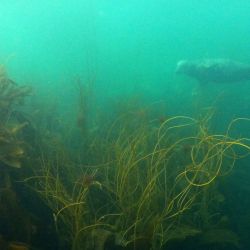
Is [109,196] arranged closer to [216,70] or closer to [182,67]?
[216,70]

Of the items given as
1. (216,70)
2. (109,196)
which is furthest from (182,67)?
(109,196)

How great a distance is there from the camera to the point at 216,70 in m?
15.6

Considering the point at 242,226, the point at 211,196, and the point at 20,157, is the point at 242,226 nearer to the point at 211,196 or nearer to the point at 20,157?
the point at 211,196

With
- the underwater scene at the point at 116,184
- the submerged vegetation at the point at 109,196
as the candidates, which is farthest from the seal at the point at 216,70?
the submerged vegetation at the point at 109,196

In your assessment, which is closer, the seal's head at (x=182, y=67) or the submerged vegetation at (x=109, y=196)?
the submerged vegetation at (x=109, y=196)

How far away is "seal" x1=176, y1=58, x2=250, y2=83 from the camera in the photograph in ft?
51.3

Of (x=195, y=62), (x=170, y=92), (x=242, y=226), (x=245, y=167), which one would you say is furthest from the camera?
(x=170, y=92)

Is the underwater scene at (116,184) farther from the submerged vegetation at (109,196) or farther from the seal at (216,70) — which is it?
the seal at (216,70)

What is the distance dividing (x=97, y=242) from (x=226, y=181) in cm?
354

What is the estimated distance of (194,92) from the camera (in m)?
16.1

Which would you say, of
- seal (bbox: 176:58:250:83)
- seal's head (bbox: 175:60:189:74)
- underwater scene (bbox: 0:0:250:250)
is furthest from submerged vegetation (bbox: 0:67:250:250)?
seal's head (bbox: 175:60:189:74)

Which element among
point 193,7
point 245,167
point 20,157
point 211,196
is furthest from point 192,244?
point 193,7

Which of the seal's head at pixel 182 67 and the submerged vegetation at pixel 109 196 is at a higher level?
the submerged vegetation at pixel 109 196

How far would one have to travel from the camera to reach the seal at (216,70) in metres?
15.6
